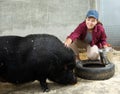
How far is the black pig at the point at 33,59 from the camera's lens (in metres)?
4.06

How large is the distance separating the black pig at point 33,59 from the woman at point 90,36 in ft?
1.76

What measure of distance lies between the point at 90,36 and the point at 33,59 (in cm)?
122

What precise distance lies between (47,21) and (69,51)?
1.82 metres

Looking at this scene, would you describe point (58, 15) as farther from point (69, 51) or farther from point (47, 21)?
point (69, 51)

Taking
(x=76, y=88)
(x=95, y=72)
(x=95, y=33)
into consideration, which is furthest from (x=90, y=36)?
(x=76, y=88)

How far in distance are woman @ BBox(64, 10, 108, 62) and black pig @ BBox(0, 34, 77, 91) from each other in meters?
0.54

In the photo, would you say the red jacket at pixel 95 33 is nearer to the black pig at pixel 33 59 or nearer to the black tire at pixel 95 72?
the black tire at pixel 95 72

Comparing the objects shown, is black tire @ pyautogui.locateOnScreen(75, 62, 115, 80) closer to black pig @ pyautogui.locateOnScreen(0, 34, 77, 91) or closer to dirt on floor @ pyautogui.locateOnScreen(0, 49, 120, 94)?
dirt on floor @ pyautogui.locateOnScreen(0, 49, 120, 94)

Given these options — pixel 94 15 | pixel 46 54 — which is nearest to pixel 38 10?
pixel 94 15

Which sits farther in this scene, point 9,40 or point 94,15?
point 94,15

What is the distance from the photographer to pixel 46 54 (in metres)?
4.08

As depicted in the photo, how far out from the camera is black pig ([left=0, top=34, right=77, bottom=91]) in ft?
13.3

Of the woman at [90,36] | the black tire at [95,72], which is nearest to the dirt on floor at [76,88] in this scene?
the black tire at [95,72]

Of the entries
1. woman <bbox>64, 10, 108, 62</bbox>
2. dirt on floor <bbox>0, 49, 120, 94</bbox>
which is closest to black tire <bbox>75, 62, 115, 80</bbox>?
dirt on floor <bbox>0, 49, 120, 94</bbox>
